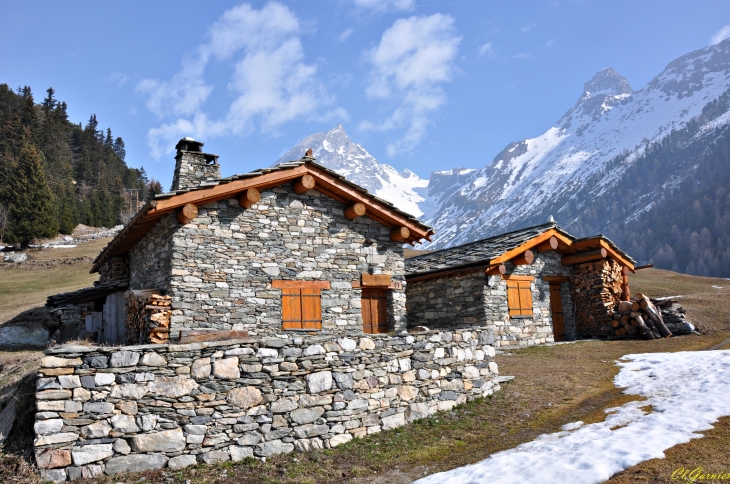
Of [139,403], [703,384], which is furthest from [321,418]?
[703,384]

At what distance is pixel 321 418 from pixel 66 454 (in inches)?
133

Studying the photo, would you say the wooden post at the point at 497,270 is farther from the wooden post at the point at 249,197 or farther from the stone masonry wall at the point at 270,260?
the wooden post at the point at 249,197

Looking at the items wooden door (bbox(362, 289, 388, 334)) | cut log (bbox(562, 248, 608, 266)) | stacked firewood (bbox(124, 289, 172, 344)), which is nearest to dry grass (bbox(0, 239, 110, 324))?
stacked firewood (bbox(124, 289, 172, 344))

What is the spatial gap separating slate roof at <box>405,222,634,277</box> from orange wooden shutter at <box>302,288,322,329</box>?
5.96 m

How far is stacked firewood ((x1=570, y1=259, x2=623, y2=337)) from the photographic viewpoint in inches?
746

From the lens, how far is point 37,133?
7144 cm

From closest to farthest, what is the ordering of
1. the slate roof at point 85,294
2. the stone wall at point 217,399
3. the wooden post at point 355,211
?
the stone wall at point 217,399 → the wooden post at point 355,211 → the slate roof at point 85,294

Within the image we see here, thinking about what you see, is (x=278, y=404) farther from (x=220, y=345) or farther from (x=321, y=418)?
(x=220, y=345)

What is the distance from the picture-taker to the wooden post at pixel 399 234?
1470cm

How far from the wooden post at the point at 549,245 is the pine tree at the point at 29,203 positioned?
161 ft

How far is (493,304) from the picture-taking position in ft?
54.7

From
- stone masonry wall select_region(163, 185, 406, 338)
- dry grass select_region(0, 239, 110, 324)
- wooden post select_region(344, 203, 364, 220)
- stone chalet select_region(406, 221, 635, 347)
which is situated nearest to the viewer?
stone masonry wall select_region(163, 185, 406, 338)

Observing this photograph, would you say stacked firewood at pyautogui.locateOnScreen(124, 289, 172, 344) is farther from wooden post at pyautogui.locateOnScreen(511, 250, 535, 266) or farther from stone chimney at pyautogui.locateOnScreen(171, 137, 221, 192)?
wooden post at pyautogui.locateOnScreen(511, 250, 535, 266)

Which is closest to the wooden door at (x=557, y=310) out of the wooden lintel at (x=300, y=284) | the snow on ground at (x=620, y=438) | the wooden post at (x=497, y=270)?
the wooden post at (x=497, y=270)
